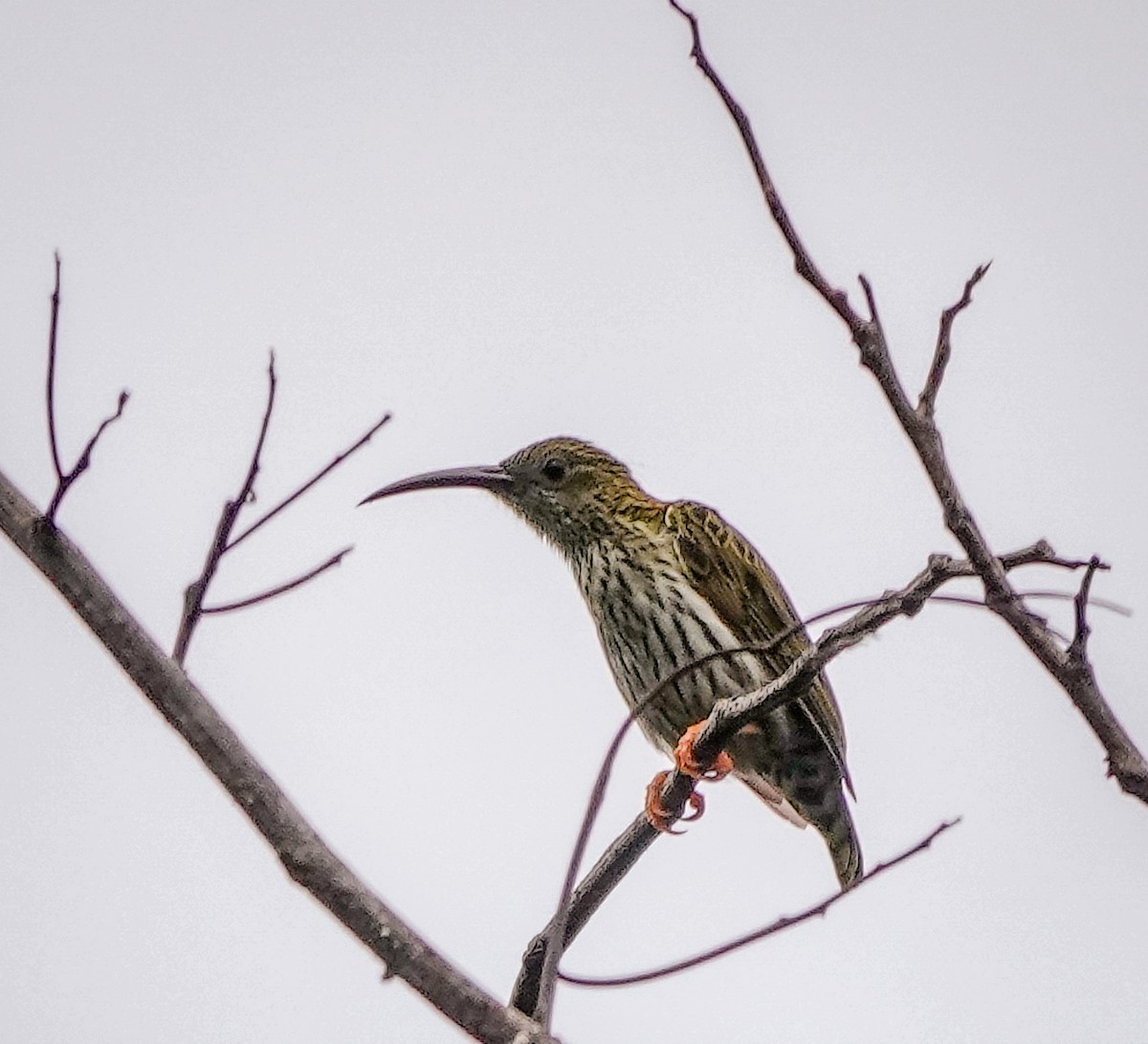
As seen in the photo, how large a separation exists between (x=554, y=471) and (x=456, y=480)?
0.40 metres

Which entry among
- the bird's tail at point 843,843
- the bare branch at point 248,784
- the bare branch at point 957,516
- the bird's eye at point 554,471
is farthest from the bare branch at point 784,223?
the bird's eye at point 554,471

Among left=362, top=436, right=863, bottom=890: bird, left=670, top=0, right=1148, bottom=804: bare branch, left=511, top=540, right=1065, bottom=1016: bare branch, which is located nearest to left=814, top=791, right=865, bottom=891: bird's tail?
left=362, top=436, right=863, bottom=890: bird

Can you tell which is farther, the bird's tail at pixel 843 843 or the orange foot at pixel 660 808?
the bird's tail at pixel 843 843

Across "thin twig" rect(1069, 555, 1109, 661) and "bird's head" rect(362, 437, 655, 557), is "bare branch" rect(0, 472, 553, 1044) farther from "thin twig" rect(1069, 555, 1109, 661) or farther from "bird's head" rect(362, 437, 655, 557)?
"bird's head" rect(362, 437, 655, 557)

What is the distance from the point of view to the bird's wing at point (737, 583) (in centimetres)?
584

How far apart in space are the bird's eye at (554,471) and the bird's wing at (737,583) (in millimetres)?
490

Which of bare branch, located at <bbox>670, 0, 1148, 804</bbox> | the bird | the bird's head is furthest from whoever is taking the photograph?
the bird's head

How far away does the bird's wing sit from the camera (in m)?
5.84

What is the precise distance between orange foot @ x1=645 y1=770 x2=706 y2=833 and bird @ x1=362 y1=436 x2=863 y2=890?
0.35 meters

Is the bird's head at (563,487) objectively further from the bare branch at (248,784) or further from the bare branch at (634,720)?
the bare branch at (248,784)

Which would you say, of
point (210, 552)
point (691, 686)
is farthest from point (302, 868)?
point (691, 686)

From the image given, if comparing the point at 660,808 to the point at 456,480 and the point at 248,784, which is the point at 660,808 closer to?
the point at 248,784

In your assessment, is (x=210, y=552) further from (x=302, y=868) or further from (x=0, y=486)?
(x=302, y=868)

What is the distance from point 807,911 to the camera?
366 cm
